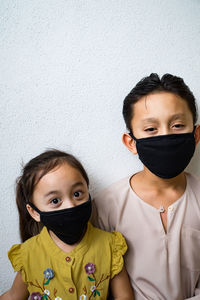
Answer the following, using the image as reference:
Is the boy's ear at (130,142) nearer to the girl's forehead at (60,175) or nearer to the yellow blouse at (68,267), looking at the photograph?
the girl's forehead at (60,175)

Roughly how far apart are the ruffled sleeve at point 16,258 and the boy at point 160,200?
17.2 inches

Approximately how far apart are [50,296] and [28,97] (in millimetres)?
978

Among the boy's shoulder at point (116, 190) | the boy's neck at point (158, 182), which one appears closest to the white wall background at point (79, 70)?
the boy's shoulder at point (116, 190)

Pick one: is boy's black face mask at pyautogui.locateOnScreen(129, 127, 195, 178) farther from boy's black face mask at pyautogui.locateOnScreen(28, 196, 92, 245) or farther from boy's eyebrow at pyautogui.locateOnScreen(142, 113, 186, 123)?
boy's black face mask at pyautogui.locateOnScreen(28, 196, 92, 245)

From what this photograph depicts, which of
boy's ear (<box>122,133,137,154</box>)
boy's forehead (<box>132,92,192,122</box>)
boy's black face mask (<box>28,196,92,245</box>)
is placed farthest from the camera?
boy's ear (<box>122,133,137,154</box>)

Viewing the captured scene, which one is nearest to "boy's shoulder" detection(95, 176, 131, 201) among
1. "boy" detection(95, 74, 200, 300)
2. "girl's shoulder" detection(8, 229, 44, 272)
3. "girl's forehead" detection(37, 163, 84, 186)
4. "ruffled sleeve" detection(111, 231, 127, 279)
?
"boy" detection(95, 74, 200, 300)

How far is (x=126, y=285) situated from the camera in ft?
3.62

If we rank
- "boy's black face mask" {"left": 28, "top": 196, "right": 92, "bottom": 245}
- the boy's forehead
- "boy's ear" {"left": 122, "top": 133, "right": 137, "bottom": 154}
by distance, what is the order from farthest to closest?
"boy's ear" {"left": 122, "top": 133, "right": 137, "bottom": 154}
the boy's forehead
"boy's black face mask" {"left": 28, "top": 196, "right": 92, "bottom": 245}

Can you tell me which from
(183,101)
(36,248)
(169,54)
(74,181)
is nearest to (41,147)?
(74,181)

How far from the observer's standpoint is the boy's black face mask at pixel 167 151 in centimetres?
104

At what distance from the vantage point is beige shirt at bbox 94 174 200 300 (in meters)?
1.14

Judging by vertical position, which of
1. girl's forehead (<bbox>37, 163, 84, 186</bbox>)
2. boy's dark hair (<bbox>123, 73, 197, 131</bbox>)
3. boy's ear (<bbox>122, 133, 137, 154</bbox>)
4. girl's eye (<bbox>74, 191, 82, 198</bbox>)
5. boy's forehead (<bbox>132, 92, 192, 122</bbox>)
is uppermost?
boy's dark hair (<bbox>123, 73, 197, 131</bbox>)

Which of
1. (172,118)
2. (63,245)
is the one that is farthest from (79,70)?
(63,245)

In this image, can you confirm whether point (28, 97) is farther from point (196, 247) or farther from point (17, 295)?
point (196, 247)
